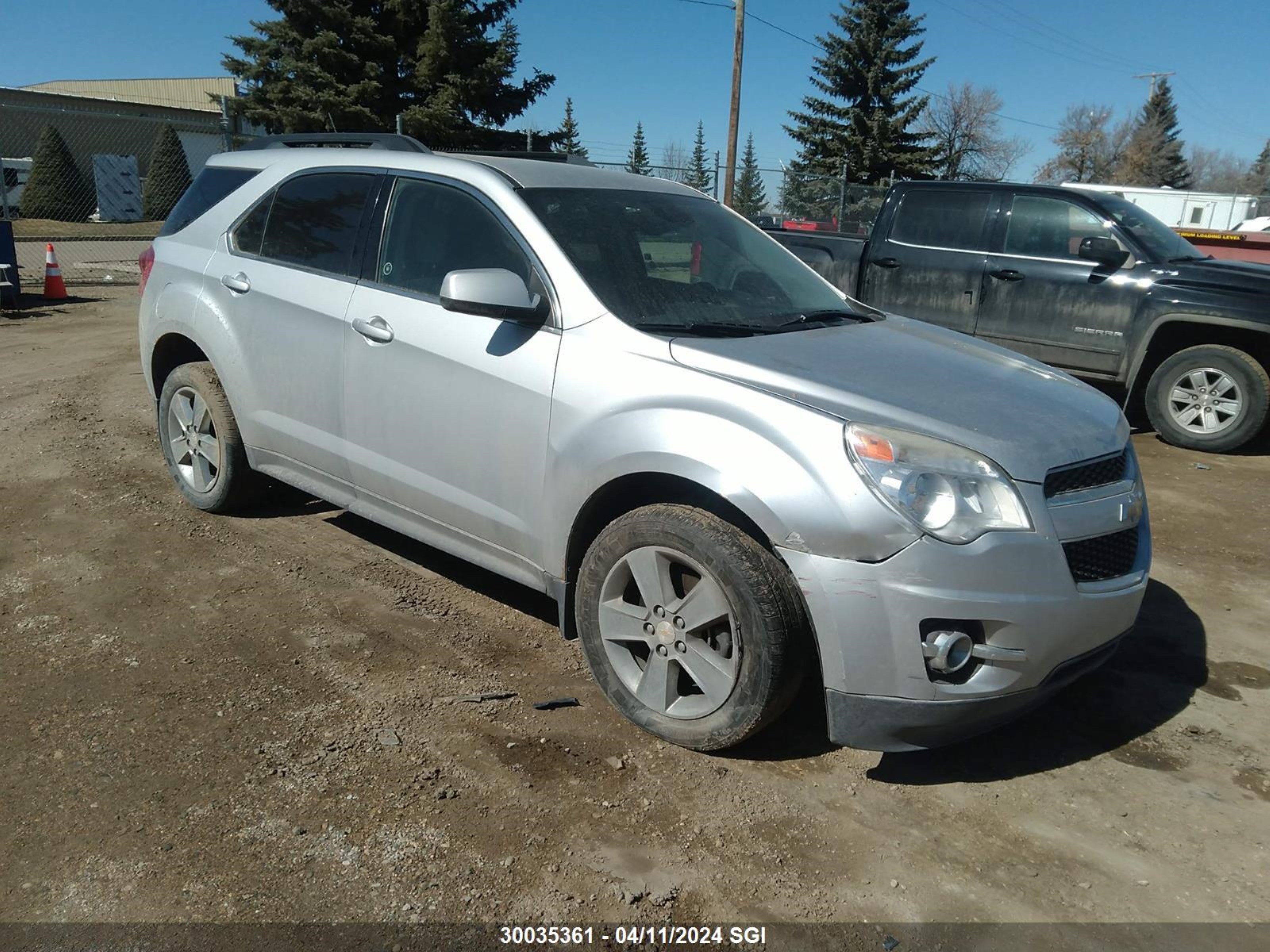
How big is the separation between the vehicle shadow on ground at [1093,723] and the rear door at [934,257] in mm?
4840

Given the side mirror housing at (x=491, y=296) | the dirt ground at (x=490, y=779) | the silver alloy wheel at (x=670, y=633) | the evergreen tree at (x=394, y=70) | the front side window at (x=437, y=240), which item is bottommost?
the dirt ground at (x=490, y=779)

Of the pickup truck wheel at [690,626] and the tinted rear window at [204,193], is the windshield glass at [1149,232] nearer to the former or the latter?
the pickup truck wheel at [690,626]

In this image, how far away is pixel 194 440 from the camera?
4945 millimetres

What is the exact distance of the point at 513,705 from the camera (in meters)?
3.39

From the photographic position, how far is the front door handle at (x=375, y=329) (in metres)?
3.76

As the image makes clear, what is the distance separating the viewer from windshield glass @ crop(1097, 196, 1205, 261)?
7.73m

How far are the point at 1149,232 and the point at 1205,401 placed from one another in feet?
4.93

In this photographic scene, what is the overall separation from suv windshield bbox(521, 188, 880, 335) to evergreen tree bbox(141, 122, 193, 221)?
107 feet

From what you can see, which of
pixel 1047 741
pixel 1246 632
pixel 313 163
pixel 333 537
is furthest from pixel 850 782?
pixel 313 163

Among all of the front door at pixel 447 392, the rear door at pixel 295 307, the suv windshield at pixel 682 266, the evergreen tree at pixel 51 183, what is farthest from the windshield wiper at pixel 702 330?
the evergreen tree at pixel 51 183

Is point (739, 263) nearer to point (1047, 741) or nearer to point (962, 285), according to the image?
point (1047, 741)

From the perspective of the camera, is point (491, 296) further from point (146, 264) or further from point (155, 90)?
point (155, 90)

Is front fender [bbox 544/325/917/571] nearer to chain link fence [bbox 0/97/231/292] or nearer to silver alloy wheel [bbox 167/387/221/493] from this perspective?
silver alloy wheel [bbox 167/387/221/493]

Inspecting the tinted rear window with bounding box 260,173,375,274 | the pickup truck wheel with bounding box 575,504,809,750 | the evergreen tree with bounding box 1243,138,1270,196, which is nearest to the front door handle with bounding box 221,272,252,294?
the tinted rear window with bounding box 260,173,375,274
